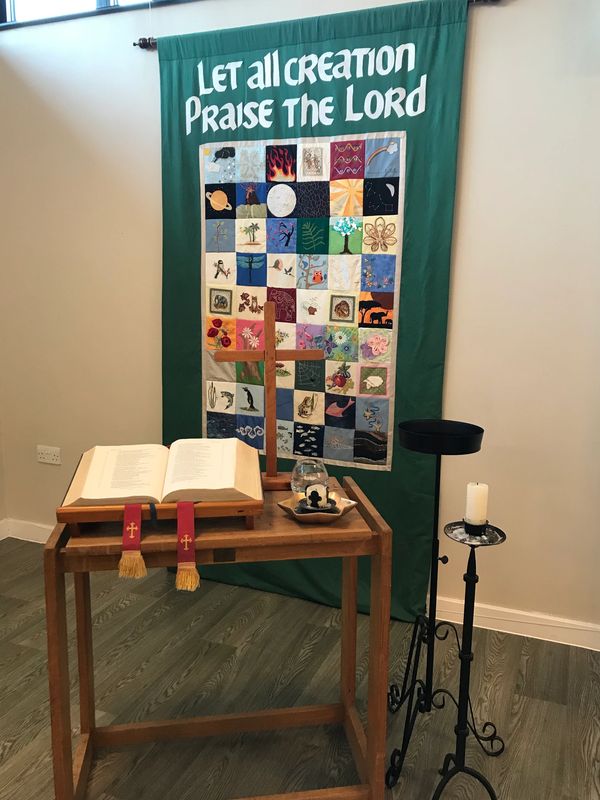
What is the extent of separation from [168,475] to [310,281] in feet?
4.18

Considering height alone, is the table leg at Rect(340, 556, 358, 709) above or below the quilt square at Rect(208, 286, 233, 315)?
below

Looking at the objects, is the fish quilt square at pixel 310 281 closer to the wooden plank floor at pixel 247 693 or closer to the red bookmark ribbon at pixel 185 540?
the wooden plank floor at pixel 247 693

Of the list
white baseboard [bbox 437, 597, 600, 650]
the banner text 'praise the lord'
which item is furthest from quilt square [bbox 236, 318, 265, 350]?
white baseboard [bbox 437, 597, 600, 650]

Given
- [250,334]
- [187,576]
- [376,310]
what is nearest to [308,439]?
[250,334]

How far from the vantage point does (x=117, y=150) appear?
2.87m

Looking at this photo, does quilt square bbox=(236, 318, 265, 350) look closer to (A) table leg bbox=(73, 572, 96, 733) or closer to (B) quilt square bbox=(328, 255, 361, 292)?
(B) quilt square bbox=(328, 255, 361, 292)

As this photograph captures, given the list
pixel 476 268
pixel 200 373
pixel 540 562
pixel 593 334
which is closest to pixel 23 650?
pixel 200 373

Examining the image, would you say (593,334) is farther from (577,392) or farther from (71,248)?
(71,248)

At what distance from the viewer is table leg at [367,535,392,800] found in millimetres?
1550

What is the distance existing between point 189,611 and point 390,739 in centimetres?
103

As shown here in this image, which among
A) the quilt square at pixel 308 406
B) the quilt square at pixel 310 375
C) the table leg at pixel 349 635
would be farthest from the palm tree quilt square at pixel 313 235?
the table leg at pixel 349 635

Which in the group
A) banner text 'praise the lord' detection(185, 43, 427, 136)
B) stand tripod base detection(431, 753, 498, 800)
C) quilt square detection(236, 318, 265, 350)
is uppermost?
banner text 'praise the lord' detection(185, 43, 427, 136)

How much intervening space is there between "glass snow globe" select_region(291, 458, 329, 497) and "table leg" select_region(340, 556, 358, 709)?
1.25ft

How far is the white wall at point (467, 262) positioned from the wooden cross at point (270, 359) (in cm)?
91
